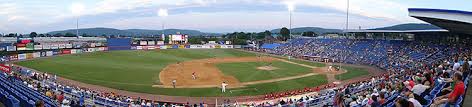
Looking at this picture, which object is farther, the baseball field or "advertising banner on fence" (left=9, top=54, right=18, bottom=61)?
"advertising banner on fence" (left=9, top=54, right=18, bottom=61)

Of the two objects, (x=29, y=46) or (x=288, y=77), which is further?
(x=29, y=46)

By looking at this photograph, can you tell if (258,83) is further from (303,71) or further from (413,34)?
(413,34)

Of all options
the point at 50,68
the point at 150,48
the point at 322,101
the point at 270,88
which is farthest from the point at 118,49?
the point at 322,101

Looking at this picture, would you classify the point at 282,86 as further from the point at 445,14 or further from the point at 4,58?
the point at 4,58

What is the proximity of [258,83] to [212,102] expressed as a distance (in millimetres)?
8036

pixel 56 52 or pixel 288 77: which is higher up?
pixel 56 52

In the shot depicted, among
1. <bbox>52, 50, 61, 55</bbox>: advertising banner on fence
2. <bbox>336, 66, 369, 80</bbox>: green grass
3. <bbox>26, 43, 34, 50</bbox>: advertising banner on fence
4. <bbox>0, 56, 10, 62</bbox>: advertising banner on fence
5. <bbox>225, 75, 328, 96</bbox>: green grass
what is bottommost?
<bbox>225, 75, 328, 96</bbox>: green grass

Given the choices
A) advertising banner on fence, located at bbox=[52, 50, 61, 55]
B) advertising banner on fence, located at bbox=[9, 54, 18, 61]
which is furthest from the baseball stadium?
advertising banner on fence, located at bbox=[52, 50, 61, 55]

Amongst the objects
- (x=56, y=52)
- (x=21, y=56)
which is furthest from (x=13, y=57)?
(x=56, y=52)

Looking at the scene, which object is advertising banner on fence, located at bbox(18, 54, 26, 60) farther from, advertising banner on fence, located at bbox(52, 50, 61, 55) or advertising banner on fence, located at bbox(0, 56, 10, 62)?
advertising banner on fence, located at bbox(52, 50, 61, 55)

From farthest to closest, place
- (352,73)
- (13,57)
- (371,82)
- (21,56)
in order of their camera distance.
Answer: (21,56), (13,57), (352,73), (371,82)

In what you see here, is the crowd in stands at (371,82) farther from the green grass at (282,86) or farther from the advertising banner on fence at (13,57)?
the advertising banner on fence at (13,57)

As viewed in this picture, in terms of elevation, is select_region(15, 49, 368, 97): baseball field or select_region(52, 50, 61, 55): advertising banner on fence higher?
select_region(52, 50, 61, 55): advertising banner on fence

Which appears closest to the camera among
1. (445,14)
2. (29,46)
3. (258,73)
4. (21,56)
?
(445,14)
